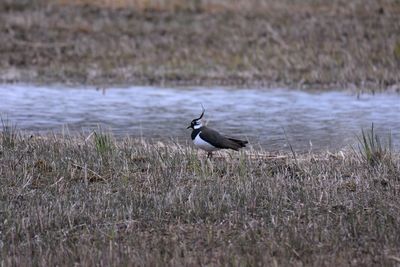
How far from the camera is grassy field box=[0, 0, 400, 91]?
66.7 ft

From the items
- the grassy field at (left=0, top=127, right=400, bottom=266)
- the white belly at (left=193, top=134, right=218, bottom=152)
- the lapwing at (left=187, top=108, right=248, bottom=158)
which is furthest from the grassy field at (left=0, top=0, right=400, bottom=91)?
the grassy field at (left=0, top=127, right=400, bottom=266)

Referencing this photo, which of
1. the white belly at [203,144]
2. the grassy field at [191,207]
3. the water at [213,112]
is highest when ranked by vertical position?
the white belly at [203,144]

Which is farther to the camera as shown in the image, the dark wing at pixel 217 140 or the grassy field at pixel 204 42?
the grassy field at pixel 204 42

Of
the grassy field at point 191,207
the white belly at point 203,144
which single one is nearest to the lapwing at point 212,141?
the white belly at point 203,144

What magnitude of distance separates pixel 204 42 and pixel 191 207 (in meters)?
16.0

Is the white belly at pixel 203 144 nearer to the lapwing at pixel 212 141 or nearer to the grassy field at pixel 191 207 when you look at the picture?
the lapwing at pixel 212 141

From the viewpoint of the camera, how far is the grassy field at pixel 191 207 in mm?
6719

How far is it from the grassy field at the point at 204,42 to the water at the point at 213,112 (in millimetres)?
1362

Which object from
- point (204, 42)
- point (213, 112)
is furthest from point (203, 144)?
point (204, 42)

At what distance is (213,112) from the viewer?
16516 mm

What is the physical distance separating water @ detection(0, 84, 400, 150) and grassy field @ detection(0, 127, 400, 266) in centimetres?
287

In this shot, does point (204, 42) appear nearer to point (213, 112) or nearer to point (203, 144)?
point (213, 112)

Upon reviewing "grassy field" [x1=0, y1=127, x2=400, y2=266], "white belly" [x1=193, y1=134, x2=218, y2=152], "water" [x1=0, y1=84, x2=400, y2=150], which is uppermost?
"white belly" [x1=193, y1=134, x2=218, y2=152]

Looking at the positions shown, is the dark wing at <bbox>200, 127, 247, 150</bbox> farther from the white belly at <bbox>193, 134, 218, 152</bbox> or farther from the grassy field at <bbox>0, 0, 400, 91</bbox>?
the grassy field at <bbox>0, 0, 400, 91</bbox>
